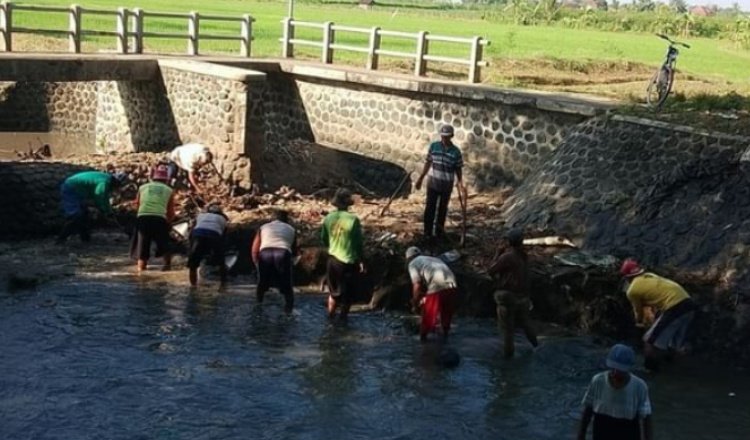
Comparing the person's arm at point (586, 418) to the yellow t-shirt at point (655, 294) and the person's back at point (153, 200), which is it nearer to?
the yellow t-shirt at point (655, 294)

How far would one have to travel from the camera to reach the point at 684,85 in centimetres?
2531

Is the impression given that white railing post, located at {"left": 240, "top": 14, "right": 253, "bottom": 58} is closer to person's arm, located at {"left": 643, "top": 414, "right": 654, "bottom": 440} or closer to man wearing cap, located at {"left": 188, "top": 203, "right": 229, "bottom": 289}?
man wearing cap, located at {"left": 188, "top": 203, "right": 229, "bottom": 289}

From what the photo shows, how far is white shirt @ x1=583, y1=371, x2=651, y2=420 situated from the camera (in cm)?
805

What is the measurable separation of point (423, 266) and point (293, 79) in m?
12.5

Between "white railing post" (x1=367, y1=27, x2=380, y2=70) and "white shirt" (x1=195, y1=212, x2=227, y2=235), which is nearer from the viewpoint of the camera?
"white shirt" (x1=195, y1=212, x2=227, y2=235)

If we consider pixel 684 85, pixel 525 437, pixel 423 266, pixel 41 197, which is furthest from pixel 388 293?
pixel 684 85

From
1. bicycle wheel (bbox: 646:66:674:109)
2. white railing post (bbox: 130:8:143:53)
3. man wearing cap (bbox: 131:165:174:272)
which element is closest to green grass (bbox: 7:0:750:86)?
white railing post (bbox: 130:8:143:53)

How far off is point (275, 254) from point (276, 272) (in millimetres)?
394

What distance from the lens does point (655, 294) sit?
12.1 metres

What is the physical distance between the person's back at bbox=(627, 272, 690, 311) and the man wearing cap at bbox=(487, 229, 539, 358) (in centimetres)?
128

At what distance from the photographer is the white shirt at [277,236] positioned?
13.8 m

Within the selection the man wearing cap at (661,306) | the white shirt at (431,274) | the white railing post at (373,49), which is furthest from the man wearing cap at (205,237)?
the white railing post at (373,49)

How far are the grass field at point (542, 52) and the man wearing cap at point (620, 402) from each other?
37.6 feet

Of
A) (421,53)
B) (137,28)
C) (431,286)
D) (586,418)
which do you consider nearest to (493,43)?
(421,53)
